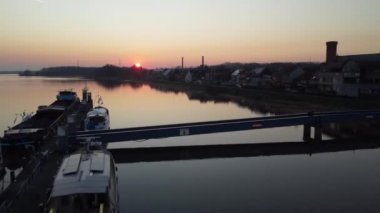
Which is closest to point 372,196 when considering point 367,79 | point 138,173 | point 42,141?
point 138,173

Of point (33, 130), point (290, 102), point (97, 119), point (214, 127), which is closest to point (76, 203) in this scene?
point (33, 130)

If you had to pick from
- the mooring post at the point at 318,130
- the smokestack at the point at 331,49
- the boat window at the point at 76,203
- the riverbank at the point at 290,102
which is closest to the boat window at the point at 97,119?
the mooring post at the point at 318,130

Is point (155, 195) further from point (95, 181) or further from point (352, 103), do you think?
point (352, 103)

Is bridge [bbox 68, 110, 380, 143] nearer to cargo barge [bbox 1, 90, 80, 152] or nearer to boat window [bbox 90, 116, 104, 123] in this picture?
cargo barge [bbox 1, 90, 80, 152]

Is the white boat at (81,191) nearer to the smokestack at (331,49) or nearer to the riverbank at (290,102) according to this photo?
the riverbank at (290,102)

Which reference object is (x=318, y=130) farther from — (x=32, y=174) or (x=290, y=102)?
(x=290, y=102)

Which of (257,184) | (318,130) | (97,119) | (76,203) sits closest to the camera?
(76,203)

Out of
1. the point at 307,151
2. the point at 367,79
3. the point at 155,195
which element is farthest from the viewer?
the point at 367,79

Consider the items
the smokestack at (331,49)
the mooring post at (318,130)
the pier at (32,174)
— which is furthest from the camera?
the smokestack at (331,49)

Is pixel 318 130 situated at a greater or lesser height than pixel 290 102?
greater
